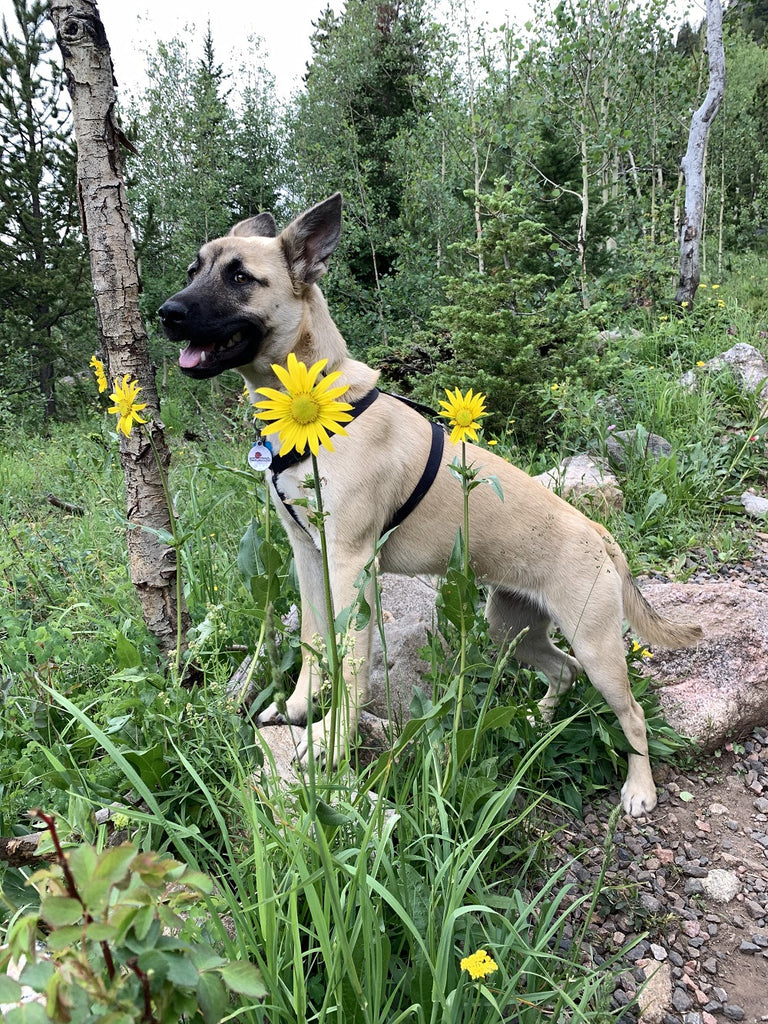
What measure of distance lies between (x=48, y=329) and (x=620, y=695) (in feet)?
36.8

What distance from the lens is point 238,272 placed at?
8.34 feet

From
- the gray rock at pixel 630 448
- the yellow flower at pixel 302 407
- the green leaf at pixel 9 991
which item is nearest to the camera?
the green leaf at pixel 9 991

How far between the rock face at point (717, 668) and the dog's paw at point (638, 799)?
0.40m

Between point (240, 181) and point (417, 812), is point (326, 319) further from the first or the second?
point (240, 181)

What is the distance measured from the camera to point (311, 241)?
8.60 feet

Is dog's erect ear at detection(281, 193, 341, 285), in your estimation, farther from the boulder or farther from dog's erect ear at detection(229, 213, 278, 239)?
the boulder

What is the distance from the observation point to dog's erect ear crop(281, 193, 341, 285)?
256cm

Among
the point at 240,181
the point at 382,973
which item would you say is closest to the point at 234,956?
the point at 382,973

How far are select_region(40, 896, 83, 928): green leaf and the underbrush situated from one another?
0.01 metres

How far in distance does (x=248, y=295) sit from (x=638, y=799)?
2.47m

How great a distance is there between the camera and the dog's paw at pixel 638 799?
2449 millimetres

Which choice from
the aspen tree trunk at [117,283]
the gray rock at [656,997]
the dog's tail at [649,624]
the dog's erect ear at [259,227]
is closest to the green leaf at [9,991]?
the aspen tree trunk at [117,283]

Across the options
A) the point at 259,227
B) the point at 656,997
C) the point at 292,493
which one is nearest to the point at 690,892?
the point at 656,997

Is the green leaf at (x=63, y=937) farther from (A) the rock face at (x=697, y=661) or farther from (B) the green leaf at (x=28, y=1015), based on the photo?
(A) the rock face at (x=697, y=661)
